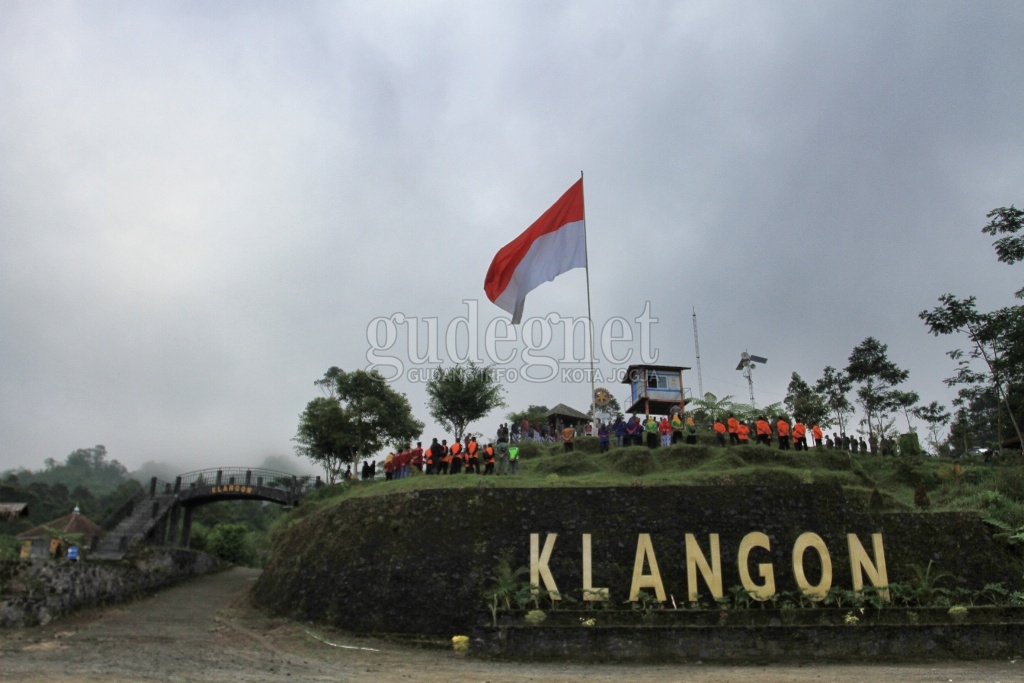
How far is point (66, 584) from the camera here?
18.5m

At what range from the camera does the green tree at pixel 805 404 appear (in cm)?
3828

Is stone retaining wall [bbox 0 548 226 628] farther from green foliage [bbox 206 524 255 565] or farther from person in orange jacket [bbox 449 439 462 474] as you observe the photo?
green foliage [bbox 206 524 255 565]

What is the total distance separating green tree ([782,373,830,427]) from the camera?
38.3 m

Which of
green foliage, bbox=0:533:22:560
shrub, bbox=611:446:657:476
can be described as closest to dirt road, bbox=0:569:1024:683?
green foliage, bbox=0:533:22:560

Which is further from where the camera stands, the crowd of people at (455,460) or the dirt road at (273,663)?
the crowd of people at (455,460)

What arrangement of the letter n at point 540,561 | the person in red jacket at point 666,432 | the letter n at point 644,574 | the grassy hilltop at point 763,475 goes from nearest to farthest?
the letter n at point 644,574, the letter n at point 540,561, the grassy hilltop at point 763,475, the person in red jacket at point 666,432

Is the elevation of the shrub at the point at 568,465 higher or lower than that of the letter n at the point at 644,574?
higher

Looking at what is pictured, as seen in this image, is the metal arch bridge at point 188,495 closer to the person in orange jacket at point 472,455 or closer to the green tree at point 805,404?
the person in orange jacket at point 472,455

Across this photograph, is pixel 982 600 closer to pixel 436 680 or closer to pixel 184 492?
pixel 436 680

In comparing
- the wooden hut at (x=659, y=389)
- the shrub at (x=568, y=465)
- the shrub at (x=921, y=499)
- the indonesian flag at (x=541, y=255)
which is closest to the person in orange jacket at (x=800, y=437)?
the shrub at (x=921, y=499)

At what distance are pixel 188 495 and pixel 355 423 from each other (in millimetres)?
9714

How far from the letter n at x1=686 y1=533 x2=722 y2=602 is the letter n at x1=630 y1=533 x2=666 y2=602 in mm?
681

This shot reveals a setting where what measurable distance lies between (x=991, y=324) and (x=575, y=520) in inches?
1081

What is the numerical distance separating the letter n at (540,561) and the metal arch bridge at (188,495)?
714 inches
